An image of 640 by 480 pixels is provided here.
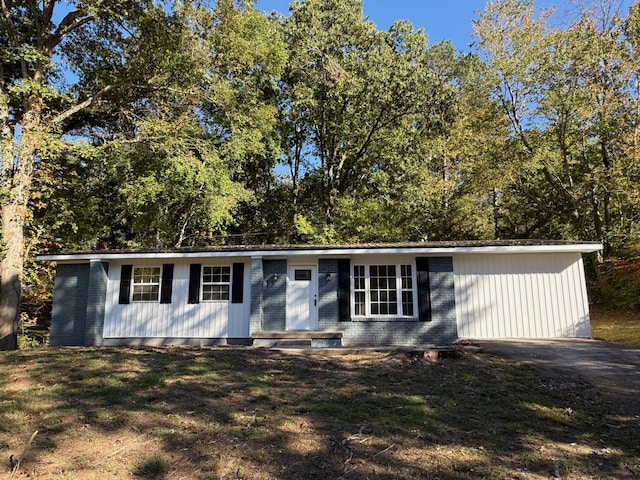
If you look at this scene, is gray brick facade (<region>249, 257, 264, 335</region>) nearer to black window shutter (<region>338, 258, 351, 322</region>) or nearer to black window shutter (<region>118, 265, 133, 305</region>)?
black window shutter (<region>338, 258, 351, 322</region>)

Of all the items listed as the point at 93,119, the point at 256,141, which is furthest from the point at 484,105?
the point at 93,119

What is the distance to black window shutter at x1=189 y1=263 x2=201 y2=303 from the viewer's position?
44.2ft

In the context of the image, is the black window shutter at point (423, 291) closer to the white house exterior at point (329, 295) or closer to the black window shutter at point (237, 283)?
the white house exterior at point (329, 295)

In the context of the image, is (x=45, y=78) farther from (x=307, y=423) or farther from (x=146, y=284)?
(x=307, y=423)

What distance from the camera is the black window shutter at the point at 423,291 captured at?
41.5ft

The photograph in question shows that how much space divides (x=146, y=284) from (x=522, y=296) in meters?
11.0

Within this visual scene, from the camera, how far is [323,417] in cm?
559

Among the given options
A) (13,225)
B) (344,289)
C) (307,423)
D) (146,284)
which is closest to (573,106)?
(344,289)

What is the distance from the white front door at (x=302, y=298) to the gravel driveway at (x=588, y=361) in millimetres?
4574

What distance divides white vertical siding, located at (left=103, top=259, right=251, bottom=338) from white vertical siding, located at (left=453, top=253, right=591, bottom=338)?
640cm

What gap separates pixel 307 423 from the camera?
5363 mm

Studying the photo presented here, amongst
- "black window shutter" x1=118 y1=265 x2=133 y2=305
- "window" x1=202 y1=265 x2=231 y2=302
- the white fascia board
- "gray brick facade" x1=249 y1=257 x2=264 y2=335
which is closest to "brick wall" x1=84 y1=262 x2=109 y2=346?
the white fascia board

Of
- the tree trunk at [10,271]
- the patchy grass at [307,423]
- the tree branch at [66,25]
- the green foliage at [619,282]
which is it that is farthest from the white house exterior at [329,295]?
the tree branch at [66,25]

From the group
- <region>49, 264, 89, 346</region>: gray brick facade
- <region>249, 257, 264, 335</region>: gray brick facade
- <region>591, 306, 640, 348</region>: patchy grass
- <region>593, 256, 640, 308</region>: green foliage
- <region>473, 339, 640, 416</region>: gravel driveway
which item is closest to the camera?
<region>473, 339, 640, 416</region>: gravel driveway
